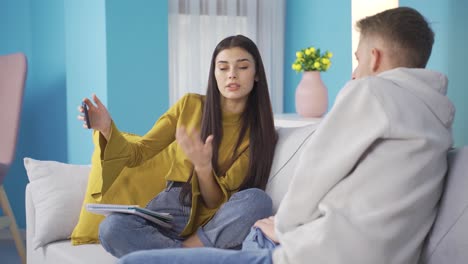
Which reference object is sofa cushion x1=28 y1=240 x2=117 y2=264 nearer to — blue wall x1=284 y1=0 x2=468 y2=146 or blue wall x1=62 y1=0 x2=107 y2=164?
blue wall x1=62 y1=0 x2=107 y2=164

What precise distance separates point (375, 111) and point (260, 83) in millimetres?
1254

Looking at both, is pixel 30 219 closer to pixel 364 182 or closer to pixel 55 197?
pixel 55 197

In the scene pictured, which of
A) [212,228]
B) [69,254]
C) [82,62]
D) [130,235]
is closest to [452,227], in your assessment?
[212,228]

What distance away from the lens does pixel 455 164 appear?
1.69m

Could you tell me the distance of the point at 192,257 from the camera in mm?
1448

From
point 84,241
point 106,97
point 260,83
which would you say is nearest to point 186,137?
point 260,83

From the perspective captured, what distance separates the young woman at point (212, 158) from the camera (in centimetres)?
243

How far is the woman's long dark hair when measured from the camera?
256 centimetres

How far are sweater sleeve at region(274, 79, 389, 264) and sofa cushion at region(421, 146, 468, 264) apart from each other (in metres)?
0.23

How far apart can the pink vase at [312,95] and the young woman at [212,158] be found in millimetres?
1165

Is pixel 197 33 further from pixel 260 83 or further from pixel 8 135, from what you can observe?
pixel 260 83

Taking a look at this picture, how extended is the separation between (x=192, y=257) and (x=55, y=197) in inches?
60.9

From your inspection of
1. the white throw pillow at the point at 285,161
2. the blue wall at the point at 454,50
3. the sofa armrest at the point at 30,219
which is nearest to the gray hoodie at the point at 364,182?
the white throw pillow at the point at 285,161

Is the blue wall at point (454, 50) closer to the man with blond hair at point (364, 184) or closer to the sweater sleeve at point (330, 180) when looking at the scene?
the man with blond hair at point (364, 184)
